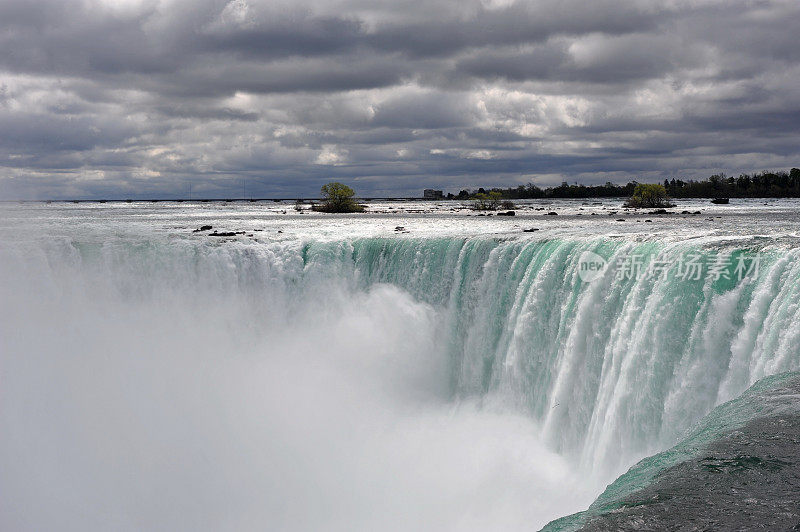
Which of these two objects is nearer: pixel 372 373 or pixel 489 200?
pixel 372 373

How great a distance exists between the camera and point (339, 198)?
55.3 metres

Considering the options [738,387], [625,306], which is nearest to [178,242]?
[625,306]

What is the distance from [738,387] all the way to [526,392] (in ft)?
18.2

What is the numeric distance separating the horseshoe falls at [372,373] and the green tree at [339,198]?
33947mm

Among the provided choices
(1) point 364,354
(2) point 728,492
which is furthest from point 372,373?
(2) point 728,492

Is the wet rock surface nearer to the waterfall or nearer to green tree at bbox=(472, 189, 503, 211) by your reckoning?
the waterfall

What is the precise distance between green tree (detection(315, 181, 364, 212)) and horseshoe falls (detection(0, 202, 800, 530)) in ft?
111

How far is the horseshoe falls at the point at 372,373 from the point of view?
392 inches

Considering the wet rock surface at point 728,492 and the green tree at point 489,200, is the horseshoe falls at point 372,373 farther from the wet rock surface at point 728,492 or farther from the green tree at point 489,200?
the green tree at point 489,200

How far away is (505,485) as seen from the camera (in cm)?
1173

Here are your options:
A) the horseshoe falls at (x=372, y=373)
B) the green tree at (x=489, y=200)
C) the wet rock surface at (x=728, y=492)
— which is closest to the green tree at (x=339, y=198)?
the green tree at (x=489, y=200)

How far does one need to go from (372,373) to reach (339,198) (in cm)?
3929

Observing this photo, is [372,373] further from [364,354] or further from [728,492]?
[728,492]

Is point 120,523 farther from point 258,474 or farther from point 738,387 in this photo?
point 738,387
